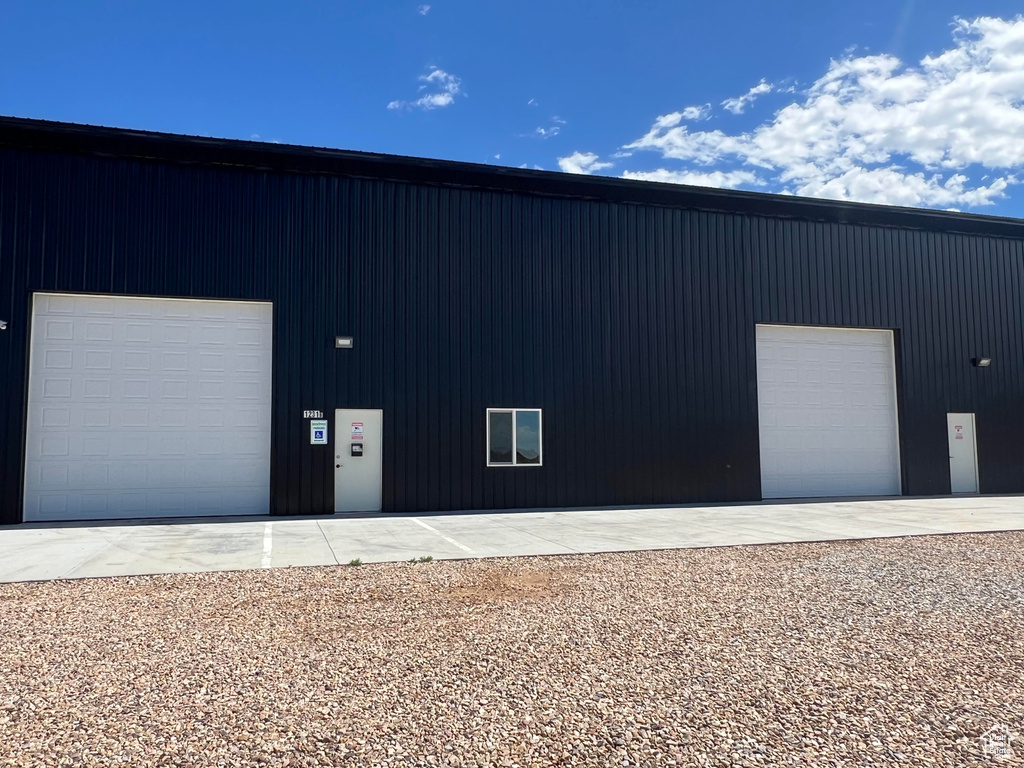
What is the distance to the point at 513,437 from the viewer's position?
1446 cm

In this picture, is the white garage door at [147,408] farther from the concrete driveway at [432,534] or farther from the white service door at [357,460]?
the white service door at [357,460]

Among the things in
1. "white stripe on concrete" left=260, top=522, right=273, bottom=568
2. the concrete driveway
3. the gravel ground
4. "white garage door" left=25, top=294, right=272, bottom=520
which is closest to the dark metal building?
"white garage door" left=25, top=294, right=272, bottom=520

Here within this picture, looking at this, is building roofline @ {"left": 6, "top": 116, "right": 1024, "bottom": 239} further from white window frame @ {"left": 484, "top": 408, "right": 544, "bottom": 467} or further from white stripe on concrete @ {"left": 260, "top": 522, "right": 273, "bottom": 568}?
white stripe on concrete @ {"left": 260, "top": 522, "right": 273, "bottom": 568}

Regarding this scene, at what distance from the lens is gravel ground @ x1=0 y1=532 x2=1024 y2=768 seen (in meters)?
3.29

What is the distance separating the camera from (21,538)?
10.4 m

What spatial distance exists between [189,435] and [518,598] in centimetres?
913

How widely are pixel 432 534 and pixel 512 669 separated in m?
6.44

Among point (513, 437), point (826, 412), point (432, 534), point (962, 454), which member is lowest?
point (432, 534)

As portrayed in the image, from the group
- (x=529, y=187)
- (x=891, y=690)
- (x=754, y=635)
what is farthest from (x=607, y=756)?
(x=529, y=187)

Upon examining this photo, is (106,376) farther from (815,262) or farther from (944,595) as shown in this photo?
(815,262)

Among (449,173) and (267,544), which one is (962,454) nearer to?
(449,173)

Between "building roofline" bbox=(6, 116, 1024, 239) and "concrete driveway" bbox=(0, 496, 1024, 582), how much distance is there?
22.2 feet

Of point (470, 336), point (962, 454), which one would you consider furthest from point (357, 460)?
point (962, 454)

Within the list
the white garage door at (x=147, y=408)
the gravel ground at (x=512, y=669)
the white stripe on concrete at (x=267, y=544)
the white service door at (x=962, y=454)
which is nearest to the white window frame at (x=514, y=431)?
the white garage door at (x=147, y=408)
